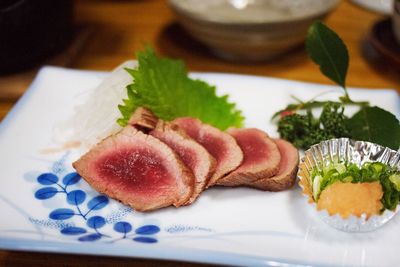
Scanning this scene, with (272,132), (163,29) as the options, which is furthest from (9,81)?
(272,132)

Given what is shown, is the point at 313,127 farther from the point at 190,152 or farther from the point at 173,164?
the point at 173,164

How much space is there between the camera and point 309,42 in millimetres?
2221

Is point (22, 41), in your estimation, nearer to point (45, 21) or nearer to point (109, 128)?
point (45, 21)

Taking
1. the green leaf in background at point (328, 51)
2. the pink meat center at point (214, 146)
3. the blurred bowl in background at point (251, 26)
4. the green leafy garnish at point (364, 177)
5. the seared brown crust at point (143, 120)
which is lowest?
the green leafy garnish at point (364, 177)

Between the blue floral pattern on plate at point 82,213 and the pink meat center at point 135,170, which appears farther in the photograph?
the pink meat center at point 135,170

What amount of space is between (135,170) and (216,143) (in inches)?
15.4

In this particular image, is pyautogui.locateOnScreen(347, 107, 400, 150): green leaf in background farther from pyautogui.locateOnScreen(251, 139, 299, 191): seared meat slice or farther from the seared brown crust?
the seared brown crust

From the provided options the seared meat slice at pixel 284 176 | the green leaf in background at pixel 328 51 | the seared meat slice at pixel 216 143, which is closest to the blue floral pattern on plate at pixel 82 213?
the seared meat slice at pixel 216 143

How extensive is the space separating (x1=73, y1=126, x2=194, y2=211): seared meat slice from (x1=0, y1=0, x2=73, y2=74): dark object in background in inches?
40.6

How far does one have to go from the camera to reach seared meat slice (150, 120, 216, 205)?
188 cm

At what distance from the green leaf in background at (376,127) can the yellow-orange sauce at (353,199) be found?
1.28ft

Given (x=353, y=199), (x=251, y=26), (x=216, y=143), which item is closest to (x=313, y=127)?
(x=216, y=143)

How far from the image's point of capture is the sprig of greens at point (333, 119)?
2035 mm

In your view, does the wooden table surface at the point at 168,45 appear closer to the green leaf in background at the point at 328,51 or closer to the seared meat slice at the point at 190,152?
the green leaf in background at the point at 328,51
